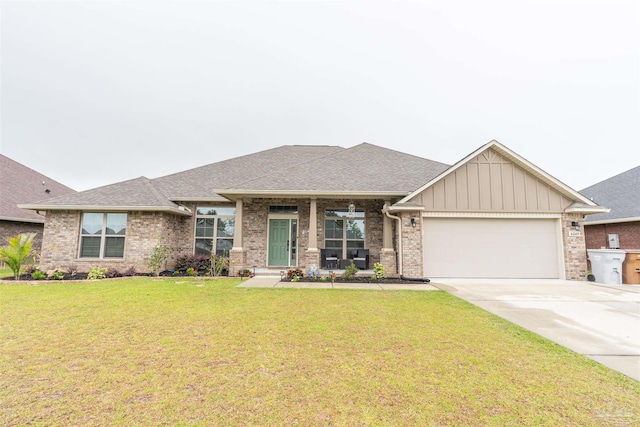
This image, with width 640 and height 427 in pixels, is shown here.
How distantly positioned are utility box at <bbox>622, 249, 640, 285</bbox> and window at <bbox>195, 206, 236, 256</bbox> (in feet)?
48.1

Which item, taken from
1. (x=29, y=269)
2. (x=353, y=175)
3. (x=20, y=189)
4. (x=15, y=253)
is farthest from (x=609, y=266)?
(x=20, y=189)

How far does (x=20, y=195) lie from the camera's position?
15656 mm

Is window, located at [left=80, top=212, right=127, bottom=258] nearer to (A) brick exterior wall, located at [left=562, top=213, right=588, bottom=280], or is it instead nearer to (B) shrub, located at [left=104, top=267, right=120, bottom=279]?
(B) shrub, located at [left=104, top=267, right=120, bottom=279]

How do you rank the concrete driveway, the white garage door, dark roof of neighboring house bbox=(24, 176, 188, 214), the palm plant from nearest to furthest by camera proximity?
the concrete driveway, the palm plant, the white garage door, dark roof of neighboring house bbox=(24, 176, 188, 214)

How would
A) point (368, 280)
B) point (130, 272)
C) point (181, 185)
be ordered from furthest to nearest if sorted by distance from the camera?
1. point (181, 185)
2. point (130, 272)
3. point (368, 280)

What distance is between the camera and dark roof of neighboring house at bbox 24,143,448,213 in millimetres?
10757

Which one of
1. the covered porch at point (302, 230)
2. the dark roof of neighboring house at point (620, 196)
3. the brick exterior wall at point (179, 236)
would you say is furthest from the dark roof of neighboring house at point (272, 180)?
the dark roof of neighboring house at point (620, 196)

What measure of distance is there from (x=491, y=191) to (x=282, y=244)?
853 centimetres

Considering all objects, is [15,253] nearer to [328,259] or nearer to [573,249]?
[328,259]

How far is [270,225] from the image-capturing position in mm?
12289

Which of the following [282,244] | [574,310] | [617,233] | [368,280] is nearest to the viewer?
[574,310]

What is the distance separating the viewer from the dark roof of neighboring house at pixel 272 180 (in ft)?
35.3

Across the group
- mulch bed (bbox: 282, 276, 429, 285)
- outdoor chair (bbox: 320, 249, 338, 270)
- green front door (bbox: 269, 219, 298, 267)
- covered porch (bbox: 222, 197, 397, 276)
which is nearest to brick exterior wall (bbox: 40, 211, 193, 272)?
covered porch (bbox: 222, 197, 397, 276)

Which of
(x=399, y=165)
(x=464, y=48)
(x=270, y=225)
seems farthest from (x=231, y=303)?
(x=464, y=48)
